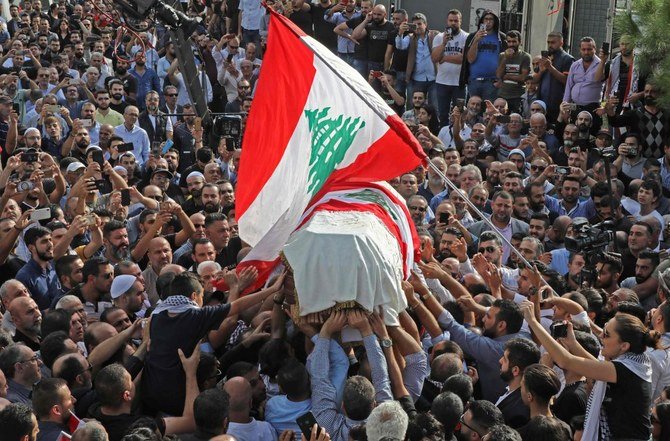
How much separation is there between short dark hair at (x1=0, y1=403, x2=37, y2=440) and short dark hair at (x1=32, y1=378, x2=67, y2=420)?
367 millimetres

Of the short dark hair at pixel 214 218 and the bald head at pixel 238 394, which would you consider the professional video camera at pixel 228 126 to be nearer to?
the short dark hair at pixel 214 218

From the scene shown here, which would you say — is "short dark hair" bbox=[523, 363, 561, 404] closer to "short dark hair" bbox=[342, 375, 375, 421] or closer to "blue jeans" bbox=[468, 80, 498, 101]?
"short dark hair" bbox=[342, 375, 375, 421]

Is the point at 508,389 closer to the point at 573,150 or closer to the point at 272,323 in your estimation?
the point at 272,323

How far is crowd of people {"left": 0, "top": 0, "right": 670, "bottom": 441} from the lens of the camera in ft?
18.7

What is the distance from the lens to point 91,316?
752cm

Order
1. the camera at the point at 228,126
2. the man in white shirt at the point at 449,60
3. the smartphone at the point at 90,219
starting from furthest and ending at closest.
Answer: the man in white shirt at the point at 449,60 → the camera at the point at 228,126 → the smartphone at the point at 90,219

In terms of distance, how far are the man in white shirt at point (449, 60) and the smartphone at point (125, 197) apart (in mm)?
5627

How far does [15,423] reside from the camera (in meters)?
5.14

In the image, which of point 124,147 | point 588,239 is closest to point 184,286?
point 588,239

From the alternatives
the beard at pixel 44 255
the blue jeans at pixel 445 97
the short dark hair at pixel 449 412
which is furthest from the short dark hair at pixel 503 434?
the blue jeans at pixel 445 97

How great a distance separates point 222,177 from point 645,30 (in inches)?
178

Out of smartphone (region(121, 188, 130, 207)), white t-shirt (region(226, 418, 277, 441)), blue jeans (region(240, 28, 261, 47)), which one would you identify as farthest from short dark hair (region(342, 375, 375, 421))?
blue jeans (region(240, 28, 261, 47))

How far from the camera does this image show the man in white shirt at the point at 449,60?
14.5 metres

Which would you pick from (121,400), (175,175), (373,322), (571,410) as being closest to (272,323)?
(373,322)
